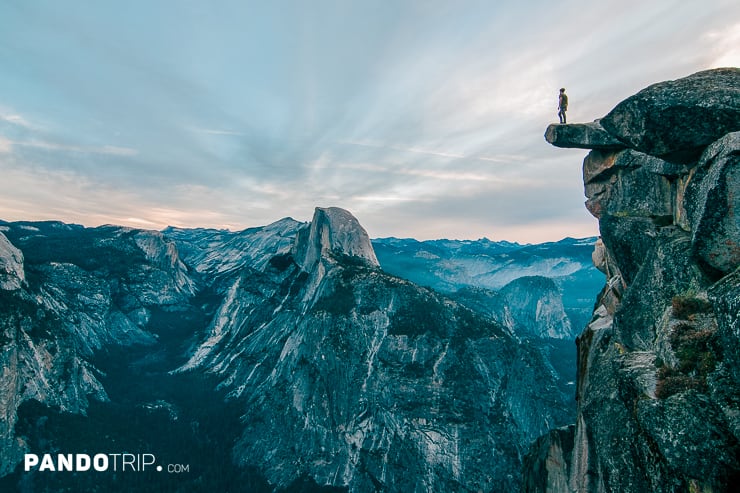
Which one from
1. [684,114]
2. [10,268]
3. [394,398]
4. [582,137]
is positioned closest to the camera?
[684,114]

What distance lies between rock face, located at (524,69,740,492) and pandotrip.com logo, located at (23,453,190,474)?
142 m

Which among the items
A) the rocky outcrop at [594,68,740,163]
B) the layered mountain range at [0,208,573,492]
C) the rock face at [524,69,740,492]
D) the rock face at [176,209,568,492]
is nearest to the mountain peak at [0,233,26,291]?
the layered mountain range at [0,208,573,492]

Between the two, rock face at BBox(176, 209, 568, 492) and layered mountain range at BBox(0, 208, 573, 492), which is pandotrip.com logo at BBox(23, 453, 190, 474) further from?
rock face at BBox(176, 209, 568, 492)

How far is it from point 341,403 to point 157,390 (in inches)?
4464

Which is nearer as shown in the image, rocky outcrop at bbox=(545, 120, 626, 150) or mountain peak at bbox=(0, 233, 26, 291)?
rocky outcrop at bbox=(545, 120, 626, 150)

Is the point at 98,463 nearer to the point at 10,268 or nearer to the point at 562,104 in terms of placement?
the point at 10,268

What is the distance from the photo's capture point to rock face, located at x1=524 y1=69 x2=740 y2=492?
1405cm

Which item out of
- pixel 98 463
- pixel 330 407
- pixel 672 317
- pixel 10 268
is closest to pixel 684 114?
pixel 672 317

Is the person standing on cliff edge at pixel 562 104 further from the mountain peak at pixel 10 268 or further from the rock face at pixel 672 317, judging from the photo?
the mountain peak at pixel 10 268

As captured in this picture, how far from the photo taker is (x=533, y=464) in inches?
1555

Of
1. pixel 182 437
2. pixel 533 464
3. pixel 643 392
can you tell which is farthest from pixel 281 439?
pixel 643 392

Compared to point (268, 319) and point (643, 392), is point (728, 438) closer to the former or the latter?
point (643, 392)

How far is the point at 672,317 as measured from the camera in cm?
1864

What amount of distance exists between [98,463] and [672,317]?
165 meters
